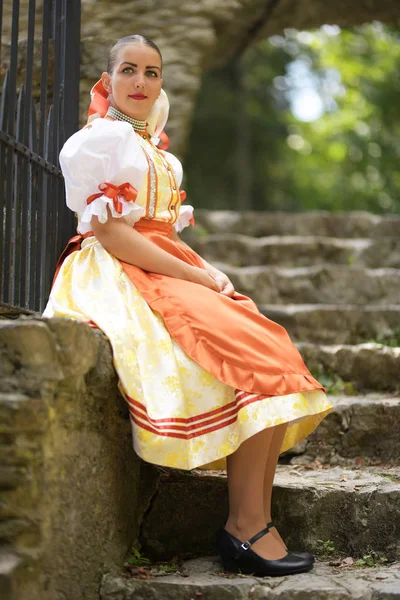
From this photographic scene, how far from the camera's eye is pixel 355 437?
9.17 ft

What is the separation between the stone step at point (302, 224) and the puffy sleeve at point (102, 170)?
9.38 feet

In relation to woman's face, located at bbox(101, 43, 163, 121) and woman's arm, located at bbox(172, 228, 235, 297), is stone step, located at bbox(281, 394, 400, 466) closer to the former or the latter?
woman's arm, located at bbox(172, 228, 235, 297)

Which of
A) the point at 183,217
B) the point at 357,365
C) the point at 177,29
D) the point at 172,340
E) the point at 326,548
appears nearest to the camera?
the point at 172,340

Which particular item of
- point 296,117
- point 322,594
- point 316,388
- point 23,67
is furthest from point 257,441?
point 296,117

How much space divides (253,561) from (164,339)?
67cm

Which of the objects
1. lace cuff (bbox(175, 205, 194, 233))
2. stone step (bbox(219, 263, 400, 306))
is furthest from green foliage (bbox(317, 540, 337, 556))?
stone step (bbox(219, 263, 400, 306))

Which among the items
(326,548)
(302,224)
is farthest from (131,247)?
(302,224)

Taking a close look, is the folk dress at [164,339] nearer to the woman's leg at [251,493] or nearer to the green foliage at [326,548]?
the woman's leg at [251,493]

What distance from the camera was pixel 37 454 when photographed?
160cm

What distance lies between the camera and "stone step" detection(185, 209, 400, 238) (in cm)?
513

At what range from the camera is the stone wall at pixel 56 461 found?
1573 mm

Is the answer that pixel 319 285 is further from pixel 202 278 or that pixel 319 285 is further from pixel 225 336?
pixel 225 336

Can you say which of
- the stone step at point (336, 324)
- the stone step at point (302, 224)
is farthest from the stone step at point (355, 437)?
the stone step at point (302, 224)

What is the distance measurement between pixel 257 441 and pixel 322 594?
1.41ft
